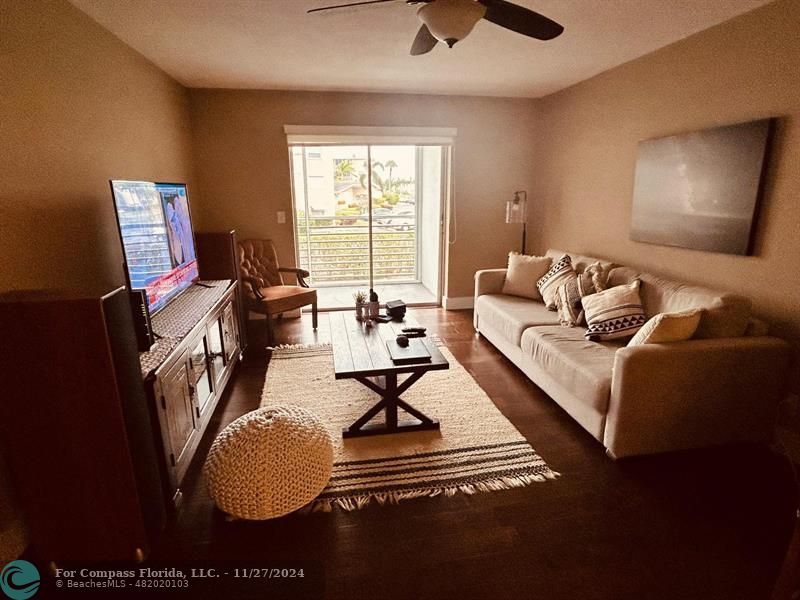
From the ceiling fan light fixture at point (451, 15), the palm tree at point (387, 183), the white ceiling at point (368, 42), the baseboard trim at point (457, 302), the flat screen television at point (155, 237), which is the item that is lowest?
the baseboard trim at point (457, 302)

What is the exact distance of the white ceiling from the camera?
7.89ft

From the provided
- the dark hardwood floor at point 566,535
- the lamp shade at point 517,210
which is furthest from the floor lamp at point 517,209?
the dark hardwood floor at point 566,535

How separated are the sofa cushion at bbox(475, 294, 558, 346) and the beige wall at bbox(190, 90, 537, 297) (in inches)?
50.5

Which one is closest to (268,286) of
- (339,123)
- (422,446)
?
(339,123)

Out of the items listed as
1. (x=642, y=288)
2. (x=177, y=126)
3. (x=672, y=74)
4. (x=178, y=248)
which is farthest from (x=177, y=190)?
(x=672, y=74)

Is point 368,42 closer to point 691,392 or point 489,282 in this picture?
point 489,282

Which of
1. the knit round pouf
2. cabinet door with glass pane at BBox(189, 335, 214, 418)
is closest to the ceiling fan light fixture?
the knit round pouf

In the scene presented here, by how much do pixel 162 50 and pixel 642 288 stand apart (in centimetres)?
391

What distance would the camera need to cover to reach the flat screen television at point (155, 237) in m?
2.17

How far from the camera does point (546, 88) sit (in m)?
4.43

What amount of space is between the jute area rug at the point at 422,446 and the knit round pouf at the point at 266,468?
0.21 m

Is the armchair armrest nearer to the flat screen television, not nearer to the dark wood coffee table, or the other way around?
the flat screen television

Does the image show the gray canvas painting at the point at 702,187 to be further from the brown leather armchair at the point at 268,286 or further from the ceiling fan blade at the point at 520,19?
the brown leather armchair at the point at 268,286

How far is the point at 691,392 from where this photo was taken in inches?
87.9
